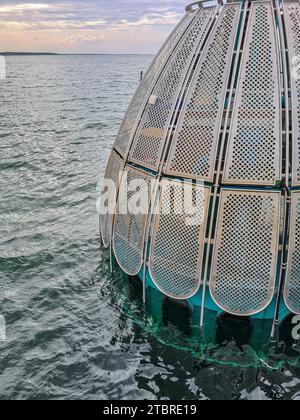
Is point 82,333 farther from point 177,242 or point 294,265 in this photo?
point 294,265

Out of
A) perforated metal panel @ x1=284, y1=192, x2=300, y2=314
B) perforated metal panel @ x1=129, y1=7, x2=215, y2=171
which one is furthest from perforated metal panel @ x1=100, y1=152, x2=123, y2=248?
perforated metal panel @ x1=284, y1=192, x2=300, y2=314

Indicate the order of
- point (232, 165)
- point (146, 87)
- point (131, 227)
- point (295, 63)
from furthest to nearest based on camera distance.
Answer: point (146, 87) < point (131, 227) < point (295, 63) < point (232, 165)

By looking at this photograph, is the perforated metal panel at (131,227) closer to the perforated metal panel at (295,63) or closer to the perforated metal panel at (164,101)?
the perforated metal panel at (164,101)

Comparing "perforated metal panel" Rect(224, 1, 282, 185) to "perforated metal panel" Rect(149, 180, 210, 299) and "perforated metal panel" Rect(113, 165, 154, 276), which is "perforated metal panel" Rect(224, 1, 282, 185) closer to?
"perforated metal panel" Rect(149, 180, 210, 299)

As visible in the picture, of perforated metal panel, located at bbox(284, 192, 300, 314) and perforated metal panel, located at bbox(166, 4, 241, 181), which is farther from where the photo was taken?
perforated metal panel, located at bbox(166, 4, 241, 181)

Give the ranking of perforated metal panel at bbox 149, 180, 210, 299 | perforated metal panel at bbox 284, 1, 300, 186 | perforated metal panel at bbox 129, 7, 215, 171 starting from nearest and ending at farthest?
perforated metal panel at bbox 284, 1, 300, 186, perforated metal panel at bbox 149, 180, 210, 299, perforated metal panel at bbox 129, 7, 215, 171

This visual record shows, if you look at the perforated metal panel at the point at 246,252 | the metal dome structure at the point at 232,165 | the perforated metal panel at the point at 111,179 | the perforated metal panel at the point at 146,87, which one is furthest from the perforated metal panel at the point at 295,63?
the perforated metal panel at the point at 111,179

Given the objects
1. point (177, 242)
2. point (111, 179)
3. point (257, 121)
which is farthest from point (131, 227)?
point (257, 121)
